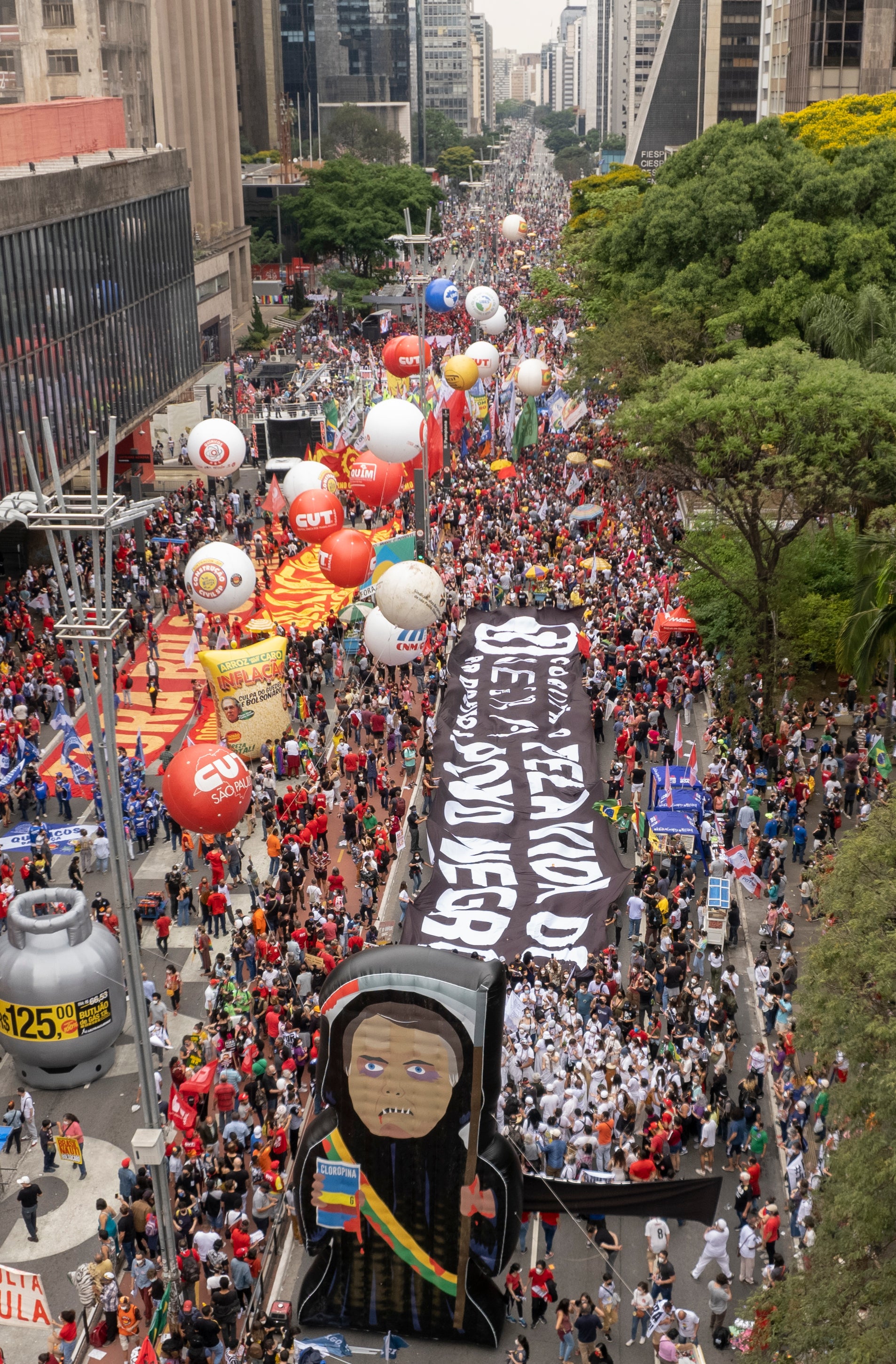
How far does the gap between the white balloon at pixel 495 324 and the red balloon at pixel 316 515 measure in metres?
27.6

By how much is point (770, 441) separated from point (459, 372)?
23.2m

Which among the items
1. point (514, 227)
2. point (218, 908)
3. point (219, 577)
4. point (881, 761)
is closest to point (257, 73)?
point (514, 227)

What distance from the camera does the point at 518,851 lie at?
95.2 ft

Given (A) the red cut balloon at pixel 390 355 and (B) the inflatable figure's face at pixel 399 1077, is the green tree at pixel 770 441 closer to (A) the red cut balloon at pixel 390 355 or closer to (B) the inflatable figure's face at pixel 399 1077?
(A) the red cut balloon at pixel 390 355

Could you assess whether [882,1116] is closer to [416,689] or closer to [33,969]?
[33,969]

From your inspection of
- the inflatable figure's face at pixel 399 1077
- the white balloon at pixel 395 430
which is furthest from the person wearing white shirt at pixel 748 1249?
the white balloon at pixel 395 430

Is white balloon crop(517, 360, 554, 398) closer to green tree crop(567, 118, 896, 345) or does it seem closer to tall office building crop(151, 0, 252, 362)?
green tree crop(567, 118, 896, 345)

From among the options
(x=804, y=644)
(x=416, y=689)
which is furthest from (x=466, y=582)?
(x=804, y=644)

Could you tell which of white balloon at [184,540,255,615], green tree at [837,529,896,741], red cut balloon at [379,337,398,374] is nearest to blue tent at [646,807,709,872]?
green tree at [837,529,896,741]

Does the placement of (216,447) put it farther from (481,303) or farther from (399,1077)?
(399,1077)

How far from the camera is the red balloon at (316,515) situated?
40.8 m

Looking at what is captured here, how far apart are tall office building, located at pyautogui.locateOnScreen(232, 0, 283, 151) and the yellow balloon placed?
10684 cm

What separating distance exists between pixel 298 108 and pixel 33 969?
173 m

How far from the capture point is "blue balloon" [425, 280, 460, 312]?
62.0m
